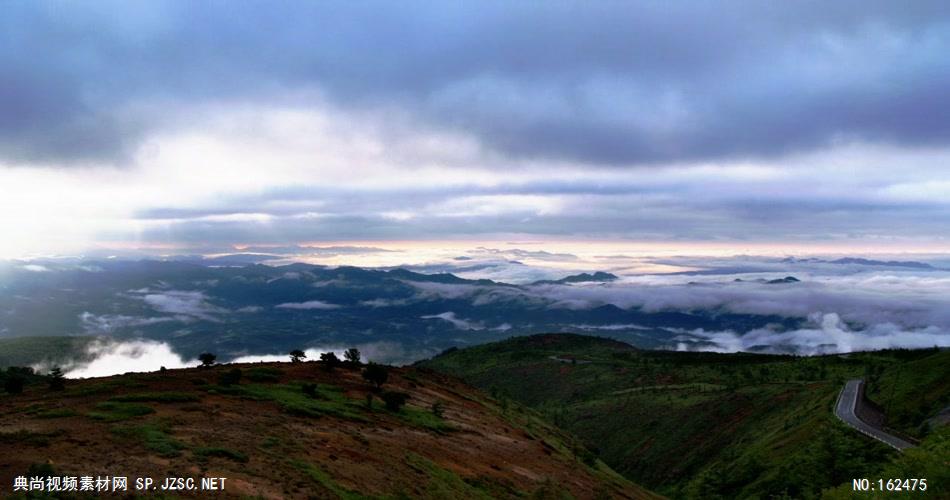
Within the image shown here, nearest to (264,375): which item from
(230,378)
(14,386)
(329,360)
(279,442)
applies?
(230,378)

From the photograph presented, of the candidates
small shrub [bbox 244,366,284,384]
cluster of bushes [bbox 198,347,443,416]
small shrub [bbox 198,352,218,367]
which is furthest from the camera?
small shrub [bbox 198,352,218,367]

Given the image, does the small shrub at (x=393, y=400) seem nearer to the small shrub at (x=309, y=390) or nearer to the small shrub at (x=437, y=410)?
the small shrub at (x=437, y=410)

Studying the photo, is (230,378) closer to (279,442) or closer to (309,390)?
(309,390)

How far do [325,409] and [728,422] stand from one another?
248 ft

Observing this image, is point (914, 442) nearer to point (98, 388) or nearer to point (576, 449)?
point (576, 449)

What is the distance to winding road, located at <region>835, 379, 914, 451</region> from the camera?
4865cm

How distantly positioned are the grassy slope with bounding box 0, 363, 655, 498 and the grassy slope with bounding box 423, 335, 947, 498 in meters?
14.7

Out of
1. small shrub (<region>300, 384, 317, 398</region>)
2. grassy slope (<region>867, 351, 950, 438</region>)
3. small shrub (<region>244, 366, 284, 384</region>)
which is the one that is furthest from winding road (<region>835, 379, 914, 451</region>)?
small shrub (<region>244, 366, 284, 384</region>)

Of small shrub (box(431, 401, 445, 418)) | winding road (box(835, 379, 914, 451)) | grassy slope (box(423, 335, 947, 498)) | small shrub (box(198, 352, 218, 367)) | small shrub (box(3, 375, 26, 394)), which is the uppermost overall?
small shrub (box(3, 375, 26, 394))

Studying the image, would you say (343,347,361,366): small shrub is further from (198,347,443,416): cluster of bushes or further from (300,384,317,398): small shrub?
(300,384,317,398): small shrub

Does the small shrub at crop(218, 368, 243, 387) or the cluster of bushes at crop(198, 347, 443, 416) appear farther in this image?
the cluster of bushes at crop(198, 347, 443, 416)

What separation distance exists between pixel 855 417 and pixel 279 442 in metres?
64.4

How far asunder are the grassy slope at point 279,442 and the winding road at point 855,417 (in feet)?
75.9

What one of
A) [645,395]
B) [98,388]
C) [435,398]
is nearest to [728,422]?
[645,395]
